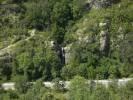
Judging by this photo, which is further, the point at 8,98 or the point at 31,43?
the point at 31,43

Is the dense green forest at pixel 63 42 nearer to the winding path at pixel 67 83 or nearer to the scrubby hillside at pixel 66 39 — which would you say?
the scrubby hillside at pixel 66 39

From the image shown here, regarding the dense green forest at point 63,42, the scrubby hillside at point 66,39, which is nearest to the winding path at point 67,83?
the dense green forest at point 63,42

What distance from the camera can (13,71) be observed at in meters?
125

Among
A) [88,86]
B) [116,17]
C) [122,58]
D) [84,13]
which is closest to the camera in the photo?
[88,86]

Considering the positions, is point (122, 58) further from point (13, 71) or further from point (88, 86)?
point (13, 71)

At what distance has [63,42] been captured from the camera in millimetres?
130875

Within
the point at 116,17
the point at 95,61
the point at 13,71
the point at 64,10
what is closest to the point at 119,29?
the point at 116,17

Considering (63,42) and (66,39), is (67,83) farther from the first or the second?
(66,39)

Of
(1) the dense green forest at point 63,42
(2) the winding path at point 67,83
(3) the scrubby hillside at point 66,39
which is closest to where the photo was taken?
(2) the winding path at point 67,83

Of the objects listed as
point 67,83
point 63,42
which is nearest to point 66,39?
point 63,42

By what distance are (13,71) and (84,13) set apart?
2878 cm

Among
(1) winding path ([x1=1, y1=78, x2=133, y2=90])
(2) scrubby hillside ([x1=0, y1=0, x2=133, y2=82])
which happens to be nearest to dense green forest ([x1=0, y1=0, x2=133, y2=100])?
(2) scrubby hillside ([x1=0, y1=0, x2=133, y2=82])

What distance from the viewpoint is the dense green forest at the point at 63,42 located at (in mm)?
118688

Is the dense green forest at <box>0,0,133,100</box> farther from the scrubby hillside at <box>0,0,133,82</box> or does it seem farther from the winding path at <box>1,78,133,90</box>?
the winding path at <box>1,78,133,90</box>
